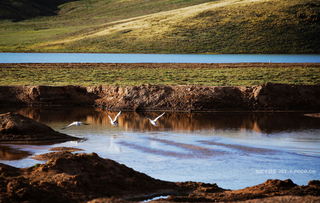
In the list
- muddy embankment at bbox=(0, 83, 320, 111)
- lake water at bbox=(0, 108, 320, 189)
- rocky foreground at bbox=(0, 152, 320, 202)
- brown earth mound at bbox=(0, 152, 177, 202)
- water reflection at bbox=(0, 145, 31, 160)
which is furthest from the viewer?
muddy embankment at bbox=(0, 83, 320, 111)

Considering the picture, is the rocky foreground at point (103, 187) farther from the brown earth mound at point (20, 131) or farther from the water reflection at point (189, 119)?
the water reflection at point (189, 119)

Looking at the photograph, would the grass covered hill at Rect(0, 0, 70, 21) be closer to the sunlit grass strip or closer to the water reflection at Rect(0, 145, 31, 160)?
the sunlit grass strip

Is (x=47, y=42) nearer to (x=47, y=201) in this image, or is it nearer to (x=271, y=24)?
(x=271, y=24)

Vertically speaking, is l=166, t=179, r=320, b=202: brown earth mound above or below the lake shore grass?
below

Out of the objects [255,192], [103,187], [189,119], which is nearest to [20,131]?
[103,187]

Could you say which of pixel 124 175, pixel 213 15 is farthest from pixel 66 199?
pixel 213 15

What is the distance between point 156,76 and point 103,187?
1192 inches

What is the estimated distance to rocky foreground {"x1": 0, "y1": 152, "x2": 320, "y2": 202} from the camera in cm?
1196

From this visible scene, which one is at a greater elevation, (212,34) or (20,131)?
(212,34)

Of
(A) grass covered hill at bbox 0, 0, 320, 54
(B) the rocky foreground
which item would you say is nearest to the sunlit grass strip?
(B) the rocky foreground

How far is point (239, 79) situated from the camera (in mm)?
40875

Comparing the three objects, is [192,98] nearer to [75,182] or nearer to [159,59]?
[75,182]

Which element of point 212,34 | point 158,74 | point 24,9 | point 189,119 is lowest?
point 189,119

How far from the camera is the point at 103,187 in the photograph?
13.2 metres
